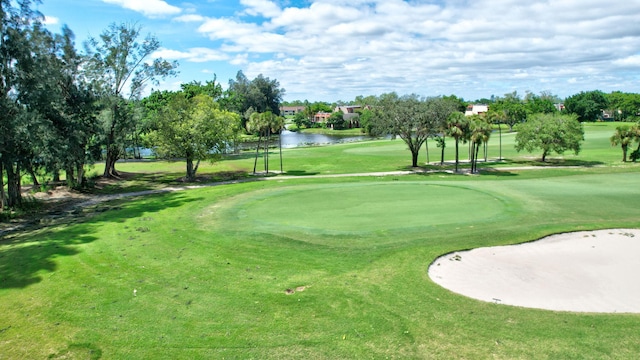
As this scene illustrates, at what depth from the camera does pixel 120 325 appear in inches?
→ 436

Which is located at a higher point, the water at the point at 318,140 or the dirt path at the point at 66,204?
the water at the point at 318,140

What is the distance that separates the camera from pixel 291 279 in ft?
46.3

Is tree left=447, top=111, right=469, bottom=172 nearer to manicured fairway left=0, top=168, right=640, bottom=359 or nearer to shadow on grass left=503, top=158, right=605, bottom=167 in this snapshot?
shadow on grass left=503, top=158, right=605, bottom=167

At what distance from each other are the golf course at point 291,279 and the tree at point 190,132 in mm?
10971

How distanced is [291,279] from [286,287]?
695mm

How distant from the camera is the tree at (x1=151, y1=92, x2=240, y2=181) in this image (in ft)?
131

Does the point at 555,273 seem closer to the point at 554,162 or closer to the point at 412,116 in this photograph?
the point at 412,116

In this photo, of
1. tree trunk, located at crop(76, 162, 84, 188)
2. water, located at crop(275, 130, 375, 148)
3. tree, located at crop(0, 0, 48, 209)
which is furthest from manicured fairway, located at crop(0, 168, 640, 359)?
water, located at crop(275, 130, 375, 148)

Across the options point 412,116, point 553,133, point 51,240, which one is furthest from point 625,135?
point 51,240

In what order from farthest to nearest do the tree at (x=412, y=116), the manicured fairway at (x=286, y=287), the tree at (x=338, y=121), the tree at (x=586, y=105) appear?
the tree at (x=338, y=121) → the tree at (x=586, y=105) → the tree at (x=412, y=116) → the manicured fairway at (x=286, y=287)

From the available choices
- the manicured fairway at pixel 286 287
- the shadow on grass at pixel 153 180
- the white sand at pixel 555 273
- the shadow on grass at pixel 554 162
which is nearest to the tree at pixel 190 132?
the shadow on grass at pixel 153 180

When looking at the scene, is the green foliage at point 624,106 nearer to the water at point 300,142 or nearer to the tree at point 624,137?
the water at point 300,142

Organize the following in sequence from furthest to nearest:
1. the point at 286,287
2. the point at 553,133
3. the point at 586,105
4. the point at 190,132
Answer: the point at 586,105
the point at 553,133
the point at 190,132
the point at 286,287

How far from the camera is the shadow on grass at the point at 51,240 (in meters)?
14.9
